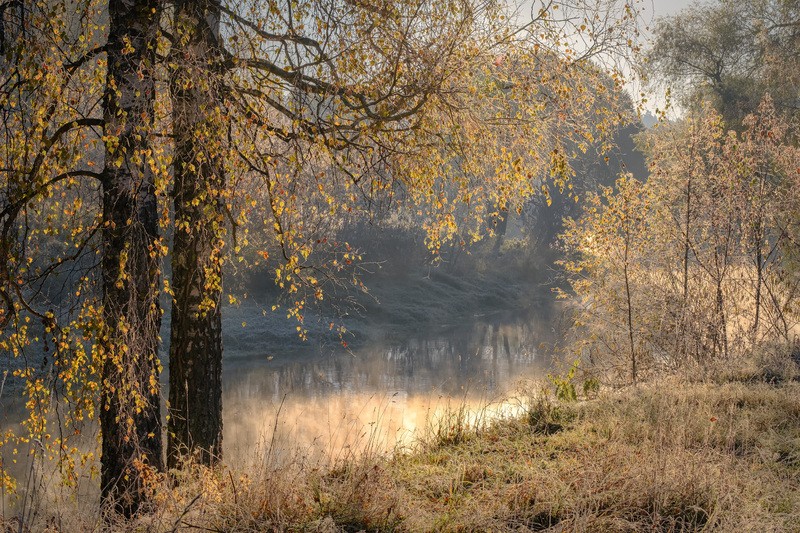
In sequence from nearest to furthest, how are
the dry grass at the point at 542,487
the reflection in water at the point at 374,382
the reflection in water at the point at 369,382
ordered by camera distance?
the dry grass at the point at 542,487 → the reflection in water at the point at 369,382 → the reflection in water at the point at 374,382

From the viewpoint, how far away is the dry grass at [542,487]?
4473mm

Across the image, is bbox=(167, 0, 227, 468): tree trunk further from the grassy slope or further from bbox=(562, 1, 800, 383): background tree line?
bbox=(562, 1, 800, 383): background tree line

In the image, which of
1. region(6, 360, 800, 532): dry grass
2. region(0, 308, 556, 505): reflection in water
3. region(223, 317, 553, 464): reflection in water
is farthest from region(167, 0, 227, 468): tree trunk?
region(223, 317, 553, 464): reflection in water

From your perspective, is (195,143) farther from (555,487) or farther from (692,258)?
(692,258)

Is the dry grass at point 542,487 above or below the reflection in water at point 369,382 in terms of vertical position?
above

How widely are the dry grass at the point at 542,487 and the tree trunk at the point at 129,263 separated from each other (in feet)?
2.10

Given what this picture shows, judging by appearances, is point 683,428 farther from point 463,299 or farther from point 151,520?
point 463,299

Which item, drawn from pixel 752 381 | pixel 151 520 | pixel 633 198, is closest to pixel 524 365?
pixel 633 198

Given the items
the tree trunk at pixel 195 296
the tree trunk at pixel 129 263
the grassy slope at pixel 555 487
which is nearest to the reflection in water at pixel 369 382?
the tree trunk at pixel 195 296

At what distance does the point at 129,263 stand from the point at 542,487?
120 inches

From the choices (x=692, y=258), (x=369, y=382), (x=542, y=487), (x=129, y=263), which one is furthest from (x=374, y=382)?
(x=542, y=487)

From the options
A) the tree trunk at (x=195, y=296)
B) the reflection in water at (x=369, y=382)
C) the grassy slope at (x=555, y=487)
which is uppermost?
the tree trunk at (x=195, y=296)

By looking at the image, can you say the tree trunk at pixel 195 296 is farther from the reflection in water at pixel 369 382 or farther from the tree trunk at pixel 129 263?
the reflection in water at pixel 369 382

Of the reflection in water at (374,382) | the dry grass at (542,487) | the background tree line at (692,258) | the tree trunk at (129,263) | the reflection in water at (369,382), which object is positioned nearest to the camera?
the dry grass at (542,487)
